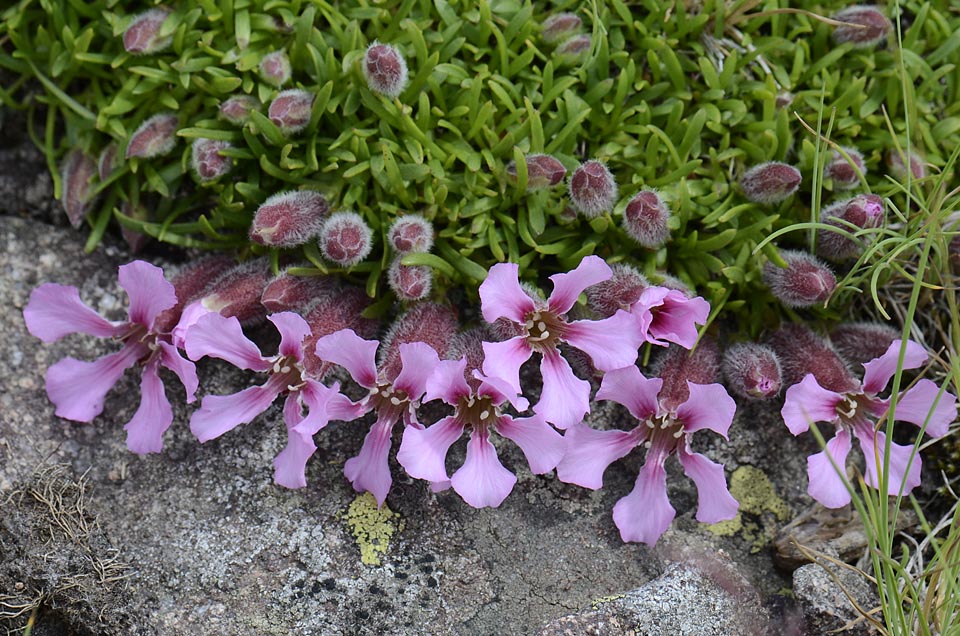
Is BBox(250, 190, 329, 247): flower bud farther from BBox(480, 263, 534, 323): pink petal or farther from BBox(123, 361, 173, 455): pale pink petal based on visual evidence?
BBox(480, 263, 534, 323): pink petal

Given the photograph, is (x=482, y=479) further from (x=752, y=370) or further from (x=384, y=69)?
(x=384, y=69)

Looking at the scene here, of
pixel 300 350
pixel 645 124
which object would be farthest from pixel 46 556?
pixel 645 124

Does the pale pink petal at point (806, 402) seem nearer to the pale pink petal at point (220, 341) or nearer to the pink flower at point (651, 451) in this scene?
the pink flower at point (651, 451)

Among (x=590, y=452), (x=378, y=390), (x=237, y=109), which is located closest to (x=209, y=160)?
(x=237, y=109)

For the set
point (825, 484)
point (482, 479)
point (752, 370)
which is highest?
point (752, 370)

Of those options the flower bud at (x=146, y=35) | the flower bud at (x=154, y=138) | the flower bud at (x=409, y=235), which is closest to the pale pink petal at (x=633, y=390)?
the flower bud at (x=409, y=235)

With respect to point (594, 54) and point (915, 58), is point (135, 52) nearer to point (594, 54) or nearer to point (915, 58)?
point (594, 54)

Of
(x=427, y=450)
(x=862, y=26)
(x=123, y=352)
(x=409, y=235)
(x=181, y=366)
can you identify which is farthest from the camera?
(x=862, y=26)
